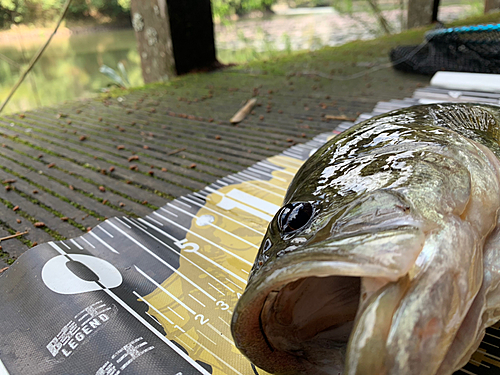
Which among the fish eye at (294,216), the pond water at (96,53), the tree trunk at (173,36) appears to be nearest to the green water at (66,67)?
the pond water at (96,53)

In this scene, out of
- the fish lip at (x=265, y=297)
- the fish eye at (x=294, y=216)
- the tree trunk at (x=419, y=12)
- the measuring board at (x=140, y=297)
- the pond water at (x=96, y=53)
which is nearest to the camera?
the fish lip at (x=265, y=297)

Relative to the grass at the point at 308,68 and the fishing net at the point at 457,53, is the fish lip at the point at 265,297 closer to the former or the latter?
the grass at the point at 308,68

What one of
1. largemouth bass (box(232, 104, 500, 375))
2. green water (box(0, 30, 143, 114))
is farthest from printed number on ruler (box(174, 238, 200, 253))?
green water (box(0, 30, 143, 114))

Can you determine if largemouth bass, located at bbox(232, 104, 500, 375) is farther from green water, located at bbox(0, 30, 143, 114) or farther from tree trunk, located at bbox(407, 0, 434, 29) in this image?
tree trunk, located at bbox(407, 0, 434, 29)

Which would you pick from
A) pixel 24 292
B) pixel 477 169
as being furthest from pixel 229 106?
pixel 477 169

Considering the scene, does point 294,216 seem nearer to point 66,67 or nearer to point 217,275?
point 217,275

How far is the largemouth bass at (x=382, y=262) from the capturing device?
0.75m

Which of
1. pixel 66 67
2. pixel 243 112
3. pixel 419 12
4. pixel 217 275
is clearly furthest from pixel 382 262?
pixel 66 67

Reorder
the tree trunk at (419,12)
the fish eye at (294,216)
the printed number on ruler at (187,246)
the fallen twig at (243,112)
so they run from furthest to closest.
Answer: the tree trunk at (419,12), the fallen twig at (243,112), the printed number on ruler at (187,246), the fish eye at (294,216)

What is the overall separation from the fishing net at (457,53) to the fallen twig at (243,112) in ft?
7.40

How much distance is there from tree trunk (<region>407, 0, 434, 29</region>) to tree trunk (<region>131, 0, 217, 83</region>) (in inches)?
244

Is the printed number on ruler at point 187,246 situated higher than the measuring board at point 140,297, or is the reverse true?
the measuring board at point 140,297

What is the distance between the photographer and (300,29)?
55.2 feet

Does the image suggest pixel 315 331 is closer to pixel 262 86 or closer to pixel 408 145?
pixel 408 145
